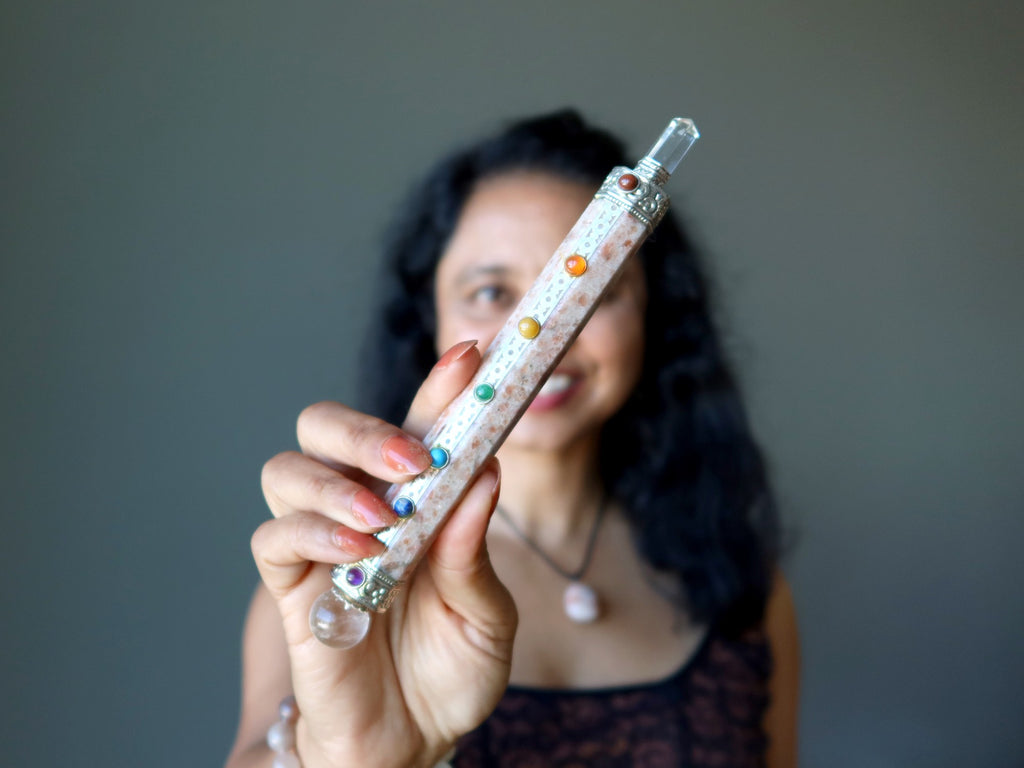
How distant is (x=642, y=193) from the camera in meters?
0.48

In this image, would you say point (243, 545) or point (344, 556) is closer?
point (344, 556)

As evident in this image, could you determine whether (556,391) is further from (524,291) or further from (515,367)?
(515,367)

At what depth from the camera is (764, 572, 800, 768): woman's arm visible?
3.73ft

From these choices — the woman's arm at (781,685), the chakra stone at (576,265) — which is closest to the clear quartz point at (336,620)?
the chakra stone at (576,265)

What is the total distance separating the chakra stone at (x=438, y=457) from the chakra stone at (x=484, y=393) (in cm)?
4

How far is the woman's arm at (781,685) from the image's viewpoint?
114 cm

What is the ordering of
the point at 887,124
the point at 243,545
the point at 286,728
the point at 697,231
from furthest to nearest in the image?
the point at 887,124 < the point at 697,231 < the point at 243,545 < the point at 286,728

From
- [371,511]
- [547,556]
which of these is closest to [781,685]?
[547,556]

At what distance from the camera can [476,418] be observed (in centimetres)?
49

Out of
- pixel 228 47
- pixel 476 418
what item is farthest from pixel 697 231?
pixel 476 418

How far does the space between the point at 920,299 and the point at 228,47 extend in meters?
1.43

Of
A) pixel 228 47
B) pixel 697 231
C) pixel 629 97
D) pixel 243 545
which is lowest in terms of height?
pixel 243 545

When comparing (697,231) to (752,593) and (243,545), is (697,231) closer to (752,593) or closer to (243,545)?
(752,593)

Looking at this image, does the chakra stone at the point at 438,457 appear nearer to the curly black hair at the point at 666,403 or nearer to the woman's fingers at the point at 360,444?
the woman's fingers at the point at 360,444
